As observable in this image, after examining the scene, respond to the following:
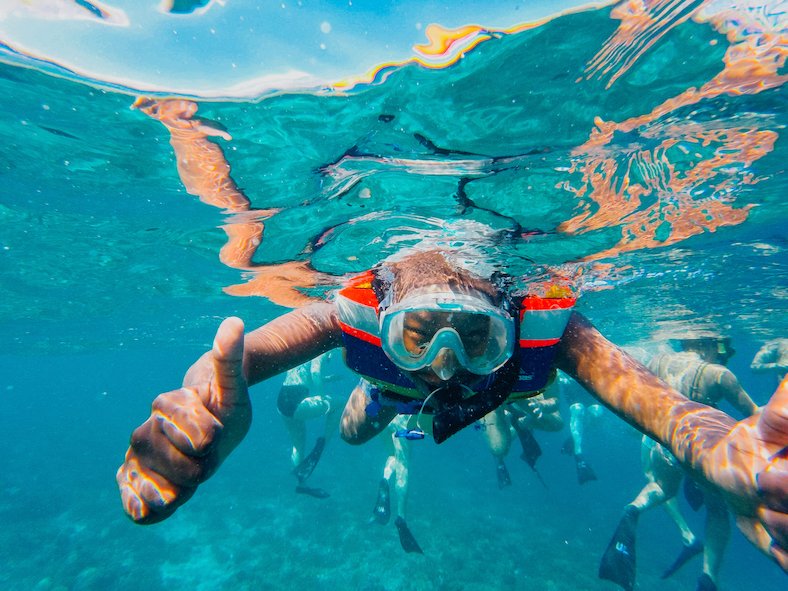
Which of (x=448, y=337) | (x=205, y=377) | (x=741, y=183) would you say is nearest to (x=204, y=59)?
(x=205, y=377)

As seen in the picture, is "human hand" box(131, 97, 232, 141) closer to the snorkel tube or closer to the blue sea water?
the blue sea water

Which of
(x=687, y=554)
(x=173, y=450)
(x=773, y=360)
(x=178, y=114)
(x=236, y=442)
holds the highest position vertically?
(x=178, y=114)

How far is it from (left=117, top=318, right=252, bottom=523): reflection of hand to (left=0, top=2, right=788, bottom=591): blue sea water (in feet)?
13.2

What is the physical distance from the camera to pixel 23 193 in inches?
348

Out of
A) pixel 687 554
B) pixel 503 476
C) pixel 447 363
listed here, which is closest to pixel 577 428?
pixel 687 554

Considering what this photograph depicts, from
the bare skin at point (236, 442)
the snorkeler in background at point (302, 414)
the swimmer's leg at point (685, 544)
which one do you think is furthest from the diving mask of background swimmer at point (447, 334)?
the swimmer's leg at point (685, 544)

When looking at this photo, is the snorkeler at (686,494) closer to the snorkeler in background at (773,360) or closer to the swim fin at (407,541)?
the swim fin at (407,541)

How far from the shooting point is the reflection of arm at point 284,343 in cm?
328

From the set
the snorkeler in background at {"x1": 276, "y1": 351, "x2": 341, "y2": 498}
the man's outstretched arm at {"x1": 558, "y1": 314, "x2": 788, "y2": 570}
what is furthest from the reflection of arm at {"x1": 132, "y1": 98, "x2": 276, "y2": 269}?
the snorkeler in background at {"x1": 276, "y1": 351, "x2": 341, "y2": 498}

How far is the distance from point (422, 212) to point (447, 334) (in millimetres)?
4199

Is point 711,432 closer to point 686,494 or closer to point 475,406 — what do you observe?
point 475,406

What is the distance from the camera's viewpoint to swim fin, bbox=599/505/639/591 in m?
9.22

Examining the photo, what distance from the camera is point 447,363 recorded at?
4.05m

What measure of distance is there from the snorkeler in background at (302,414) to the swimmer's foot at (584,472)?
885 centimetres
